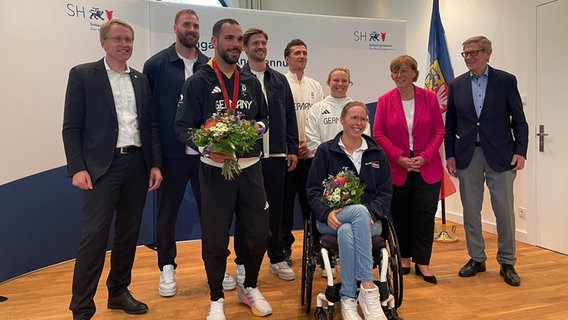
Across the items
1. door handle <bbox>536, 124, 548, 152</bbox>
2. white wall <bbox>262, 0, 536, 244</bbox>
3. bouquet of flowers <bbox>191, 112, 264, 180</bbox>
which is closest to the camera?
bouquet of flowers <bbox>191, 112, 264, 180</bbox>

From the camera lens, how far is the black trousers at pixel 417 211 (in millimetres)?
3334

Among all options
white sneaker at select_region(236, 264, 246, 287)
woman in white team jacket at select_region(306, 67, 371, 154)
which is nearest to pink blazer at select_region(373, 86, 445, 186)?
woman in white team jacket at select_region(306, 67, 371, 154)

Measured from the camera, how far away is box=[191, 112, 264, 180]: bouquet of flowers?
7.62ft

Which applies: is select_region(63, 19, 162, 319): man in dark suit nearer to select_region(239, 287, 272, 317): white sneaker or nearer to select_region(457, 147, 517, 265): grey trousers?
select_region(239, 287, 272, 317): white sneaker

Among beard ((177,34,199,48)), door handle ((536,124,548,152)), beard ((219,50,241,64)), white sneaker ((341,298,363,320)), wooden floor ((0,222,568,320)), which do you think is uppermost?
beard ((177,34,199,48))

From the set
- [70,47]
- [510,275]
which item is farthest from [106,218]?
[510,275]

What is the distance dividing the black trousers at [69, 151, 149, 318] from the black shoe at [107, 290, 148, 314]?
0.28 meters

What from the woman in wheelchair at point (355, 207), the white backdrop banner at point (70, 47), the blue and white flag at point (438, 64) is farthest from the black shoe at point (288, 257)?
the blue and white flag at point (438, 64)

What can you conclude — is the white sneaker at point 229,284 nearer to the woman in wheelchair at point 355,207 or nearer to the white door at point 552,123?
→ the woman in wheelchair at point 355,207

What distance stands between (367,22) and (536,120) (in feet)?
6.68

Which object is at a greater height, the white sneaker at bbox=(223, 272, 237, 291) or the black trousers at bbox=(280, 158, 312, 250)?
the black trousers at bbox=(280, 158, 312, 250)

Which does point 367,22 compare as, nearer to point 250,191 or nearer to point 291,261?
point 291,261

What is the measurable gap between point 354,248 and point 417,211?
3.39 feet

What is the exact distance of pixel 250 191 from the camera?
2625 mm
